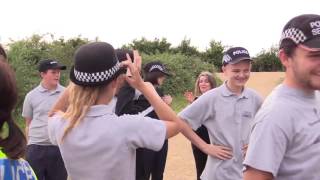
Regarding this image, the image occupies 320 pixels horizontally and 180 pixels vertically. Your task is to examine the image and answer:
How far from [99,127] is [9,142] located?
0.88 metres

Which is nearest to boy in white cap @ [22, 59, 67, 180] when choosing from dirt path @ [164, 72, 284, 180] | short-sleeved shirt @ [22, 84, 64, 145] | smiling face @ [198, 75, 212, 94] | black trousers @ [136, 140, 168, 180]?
short-sleeved shirt @ [22, 84, 64, 145]

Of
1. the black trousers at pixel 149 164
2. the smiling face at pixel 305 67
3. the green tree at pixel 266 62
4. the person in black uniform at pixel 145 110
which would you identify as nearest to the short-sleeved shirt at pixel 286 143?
the smiling face at pixel 305 67

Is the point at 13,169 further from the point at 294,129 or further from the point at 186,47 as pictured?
the point at 186,47

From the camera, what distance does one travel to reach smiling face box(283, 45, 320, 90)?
2.53 meters

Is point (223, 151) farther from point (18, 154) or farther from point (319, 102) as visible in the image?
point (18, 154)

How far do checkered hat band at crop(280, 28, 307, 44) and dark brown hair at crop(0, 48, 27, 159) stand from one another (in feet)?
4.55

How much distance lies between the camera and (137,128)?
2990 mm

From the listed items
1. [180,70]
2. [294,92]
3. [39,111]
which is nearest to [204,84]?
[39,111]

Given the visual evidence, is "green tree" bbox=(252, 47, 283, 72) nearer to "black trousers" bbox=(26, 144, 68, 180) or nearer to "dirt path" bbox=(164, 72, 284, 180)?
"dirt path" bbox=(164, 72, 284, 180)

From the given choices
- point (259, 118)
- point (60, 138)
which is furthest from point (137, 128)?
point (259, 118)

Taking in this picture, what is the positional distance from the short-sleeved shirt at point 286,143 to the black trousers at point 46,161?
4.66 m

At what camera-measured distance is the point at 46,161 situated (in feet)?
22.2

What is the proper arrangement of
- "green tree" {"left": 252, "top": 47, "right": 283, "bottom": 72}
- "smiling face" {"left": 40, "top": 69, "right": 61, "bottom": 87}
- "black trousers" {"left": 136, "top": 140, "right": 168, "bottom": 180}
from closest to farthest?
"black trousers" {"left": 136, "top": 140, "right": 168, "bottom": 180} < "smiling face" {"left": 40, "top": 69, "right": 61, "bottom": 87} < "green tree" {"left": 252, "top": 47, "right": 283, "bottom": 72}

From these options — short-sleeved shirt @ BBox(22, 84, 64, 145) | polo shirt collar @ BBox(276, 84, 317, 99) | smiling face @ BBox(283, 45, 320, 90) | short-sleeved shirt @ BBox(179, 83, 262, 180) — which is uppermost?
smiling face @ BBox(283, 45, 320, 90)
